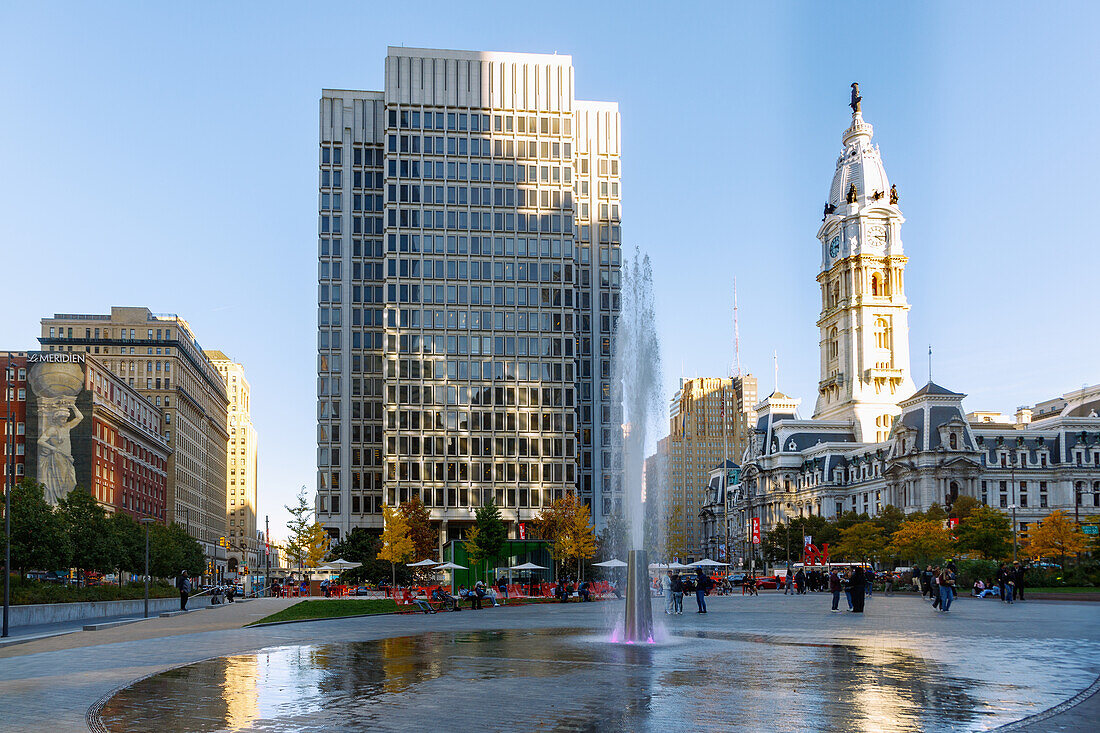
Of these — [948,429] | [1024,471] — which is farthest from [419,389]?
[1024,471]

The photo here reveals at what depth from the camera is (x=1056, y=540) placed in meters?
98.7

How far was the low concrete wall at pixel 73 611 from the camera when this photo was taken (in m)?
41.4

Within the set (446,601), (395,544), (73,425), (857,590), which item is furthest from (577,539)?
(73,425)

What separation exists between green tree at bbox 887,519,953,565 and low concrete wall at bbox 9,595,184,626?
69366mm


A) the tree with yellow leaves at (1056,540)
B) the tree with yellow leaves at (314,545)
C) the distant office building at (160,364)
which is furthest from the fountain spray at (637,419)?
the distant office building at (160,364)

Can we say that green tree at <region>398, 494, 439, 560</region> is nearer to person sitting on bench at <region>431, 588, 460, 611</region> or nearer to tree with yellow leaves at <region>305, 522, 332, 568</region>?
tree with yellow leaves at <region>305, 522, 332, 568</region>

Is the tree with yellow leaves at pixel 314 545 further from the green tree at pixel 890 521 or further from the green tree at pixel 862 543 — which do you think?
the green tree at pixel 890 521

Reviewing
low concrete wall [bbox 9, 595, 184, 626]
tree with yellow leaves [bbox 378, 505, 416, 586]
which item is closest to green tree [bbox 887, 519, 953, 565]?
tree with yellow leaves [bbox 378, 505, 416, 586]

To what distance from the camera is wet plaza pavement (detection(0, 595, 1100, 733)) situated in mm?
15273

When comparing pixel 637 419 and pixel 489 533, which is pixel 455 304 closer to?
pixel 489 533

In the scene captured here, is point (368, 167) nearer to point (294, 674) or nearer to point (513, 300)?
point (513, 300)

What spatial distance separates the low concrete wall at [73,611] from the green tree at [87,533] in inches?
212

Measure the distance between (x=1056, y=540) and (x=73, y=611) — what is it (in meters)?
85.7

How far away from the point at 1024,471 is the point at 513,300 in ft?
273
